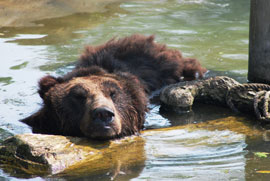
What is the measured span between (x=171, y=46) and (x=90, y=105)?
16.3 feet

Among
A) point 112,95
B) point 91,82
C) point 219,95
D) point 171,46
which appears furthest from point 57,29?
point 112,95

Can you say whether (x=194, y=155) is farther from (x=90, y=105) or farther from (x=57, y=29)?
(x=57, y=29)

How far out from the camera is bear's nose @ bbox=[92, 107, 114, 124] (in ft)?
17.1

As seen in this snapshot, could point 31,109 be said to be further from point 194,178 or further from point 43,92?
point 194,178

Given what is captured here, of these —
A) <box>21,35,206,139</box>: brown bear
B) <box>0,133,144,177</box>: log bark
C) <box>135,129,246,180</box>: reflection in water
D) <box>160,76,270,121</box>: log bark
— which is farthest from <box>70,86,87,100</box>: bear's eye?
<box>160,76,270,121</box>: log bark

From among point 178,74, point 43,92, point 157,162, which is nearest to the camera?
point 157,162

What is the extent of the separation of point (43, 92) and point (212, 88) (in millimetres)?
2432

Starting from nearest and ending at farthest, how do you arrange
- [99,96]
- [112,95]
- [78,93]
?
[99,96] < [78,93] < [112,95]

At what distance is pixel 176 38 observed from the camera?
35.8ft

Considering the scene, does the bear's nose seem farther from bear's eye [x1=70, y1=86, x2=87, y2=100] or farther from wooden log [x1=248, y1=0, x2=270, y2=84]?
wooden log [x1=248, y1=0, x2=270, y2=84]

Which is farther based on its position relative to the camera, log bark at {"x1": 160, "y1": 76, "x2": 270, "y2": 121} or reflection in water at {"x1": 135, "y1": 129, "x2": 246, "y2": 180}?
log bark at {"x1": 160, "y1": 76, "x2": 270, "y2": 121}

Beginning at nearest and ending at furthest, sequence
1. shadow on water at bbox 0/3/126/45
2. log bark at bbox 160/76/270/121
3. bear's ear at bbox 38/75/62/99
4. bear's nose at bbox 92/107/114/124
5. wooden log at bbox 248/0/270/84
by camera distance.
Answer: bear's nose at bbox 92/107/114/124 → bear's ear at bbox 38/75/62/99 → log bark at bbox 160/76/270/121 → wooden log at bbox 248/0/270/84 → shadow on water at bbox 0/3/126/45

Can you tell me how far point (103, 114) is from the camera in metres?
5.23

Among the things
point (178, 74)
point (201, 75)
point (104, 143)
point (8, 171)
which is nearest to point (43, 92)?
point (104, 143)
